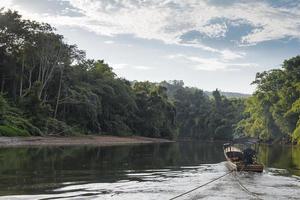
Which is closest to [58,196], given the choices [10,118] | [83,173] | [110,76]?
[83,173]

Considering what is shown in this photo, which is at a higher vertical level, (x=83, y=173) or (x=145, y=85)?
(x=145, y=85)

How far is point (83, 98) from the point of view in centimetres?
6756

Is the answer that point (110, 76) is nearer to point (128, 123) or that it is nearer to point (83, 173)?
point (128, 123)

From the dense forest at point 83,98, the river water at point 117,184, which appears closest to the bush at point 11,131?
the dense forest at point 83,98

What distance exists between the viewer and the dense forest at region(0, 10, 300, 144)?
57.6 m

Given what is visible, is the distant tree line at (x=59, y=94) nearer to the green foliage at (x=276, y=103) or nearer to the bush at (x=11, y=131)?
the bush at (x=11, y=131)

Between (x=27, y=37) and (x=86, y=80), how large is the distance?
2183cm

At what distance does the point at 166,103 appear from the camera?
103188 millimetres

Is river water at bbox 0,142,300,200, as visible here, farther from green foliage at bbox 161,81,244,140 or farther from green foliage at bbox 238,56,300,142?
green foliage at bbox 161,81,244,140

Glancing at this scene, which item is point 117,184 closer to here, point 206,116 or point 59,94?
point 59,94

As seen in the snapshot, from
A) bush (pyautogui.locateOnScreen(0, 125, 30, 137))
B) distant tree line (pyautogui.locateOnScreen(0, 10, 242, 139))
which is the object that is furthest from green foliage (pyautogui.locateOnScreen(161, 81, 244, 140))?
bush (pyautogui.locateOnScreen(0, 125, 30, 137))

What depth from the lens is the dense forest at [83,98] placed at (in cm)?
5764

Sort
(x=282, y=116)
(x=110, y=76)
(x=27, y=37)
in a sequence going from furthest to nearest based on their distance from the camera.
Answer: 1. (x=282, y=116)
2. (x=110, y=76)
3. (x=27, y=37)

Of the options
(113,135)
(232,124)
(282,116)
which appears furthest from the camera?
(232,124)
